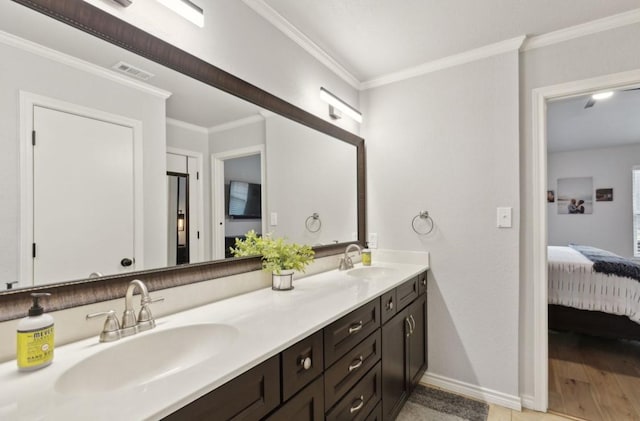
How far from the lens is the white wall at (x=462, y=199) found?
6.70 ft

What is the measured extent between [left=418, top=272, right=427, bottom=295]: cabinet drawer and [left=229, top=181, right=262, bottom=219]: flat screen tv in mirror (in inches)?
47.5

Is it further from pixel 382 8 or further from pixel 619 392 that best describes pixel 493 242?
pixel 382 8

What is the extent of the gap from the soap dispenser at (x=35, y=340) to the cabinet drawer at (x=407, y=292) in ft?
5.01

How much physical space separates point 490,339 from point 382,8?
2.15 meters

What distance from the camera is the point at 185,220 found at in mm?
1365

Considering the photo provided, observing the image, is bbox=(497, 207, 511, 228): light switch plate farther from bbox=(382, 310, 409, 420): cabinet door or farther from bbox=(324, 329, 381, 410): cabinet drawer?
bbox=(324, 329, 381, 410): cabinet drawer

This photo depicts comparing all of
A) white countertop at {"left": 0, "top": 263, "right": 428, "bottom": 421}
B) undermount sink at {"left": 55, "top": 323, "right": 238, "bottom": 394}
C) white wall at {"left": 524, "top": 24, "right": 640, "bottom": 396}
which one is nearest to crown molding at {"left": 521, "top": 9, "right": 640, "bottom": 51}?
white wall at {"left": 524, "top": 24, "right": 640, "bottom": 396}

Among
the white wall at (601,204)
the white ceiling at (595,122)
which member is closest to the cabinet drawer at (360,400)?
the white ceiling at (595,122)

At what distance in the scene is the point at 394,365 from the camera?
1.76 meters

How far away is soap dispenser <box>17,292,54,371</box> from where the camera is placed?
0.78 meters

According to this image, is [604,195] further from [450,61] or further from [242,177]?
[242,177]

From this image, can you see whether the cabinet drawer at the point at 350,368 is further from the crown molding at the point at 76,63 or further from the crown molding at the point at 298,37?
the crown molding at the point at 298,37

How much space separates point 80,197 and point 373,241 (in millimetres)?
1997

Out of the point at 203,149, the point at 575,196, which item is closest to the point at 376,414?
the point at 203,149
